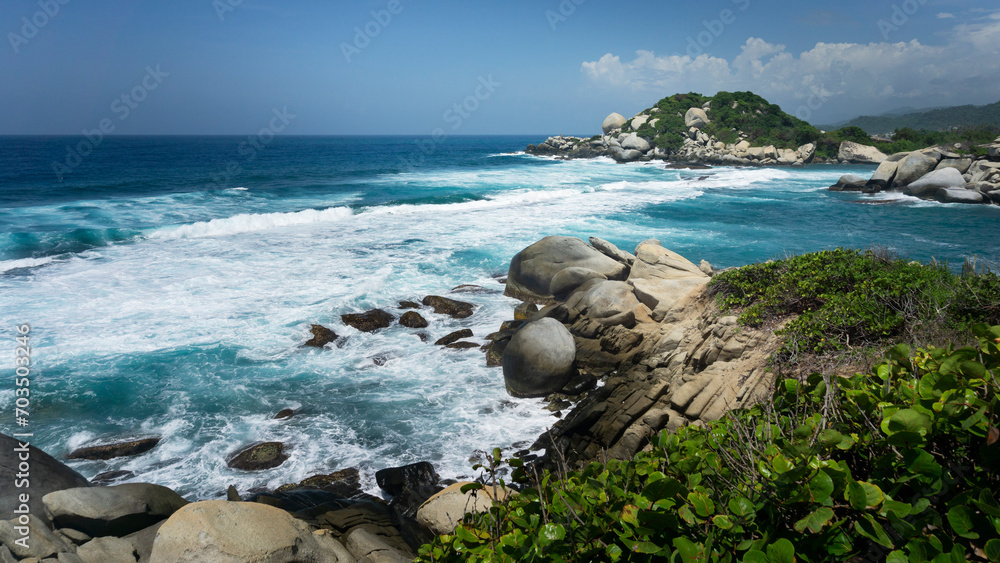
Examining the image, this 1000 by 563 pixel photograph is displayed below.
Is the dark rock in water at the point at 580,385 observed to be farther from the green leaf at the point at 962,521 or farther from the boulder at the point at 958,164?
the boulder at the point at 958,164

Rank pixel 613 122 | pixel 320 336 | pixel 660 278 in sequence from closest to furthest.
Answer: pixel 320 336 → pixel 660 278 → pixel 613 122

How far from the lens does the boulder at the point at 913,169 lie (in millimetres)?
33531

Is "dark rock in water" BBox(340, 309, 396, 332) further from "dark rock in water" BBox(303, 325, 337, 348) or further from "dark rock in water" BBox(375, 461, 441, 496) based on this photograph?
"dark rock in water" BBox(375, 461, 441, 496)

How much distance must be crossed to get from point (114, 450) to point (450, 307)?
25.9 feet

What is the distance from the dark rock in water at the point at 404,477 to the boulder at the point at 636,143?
65065 millimetres

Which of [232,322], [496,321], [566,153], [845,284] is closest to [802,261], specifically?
[845,284]

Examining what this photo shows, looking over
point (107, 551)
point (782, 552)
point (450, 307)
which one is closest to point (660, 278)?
point (450, 307)

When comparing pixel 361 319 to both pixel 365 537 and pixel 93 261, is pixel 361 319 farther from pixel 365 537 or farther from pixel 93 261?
pixel 93 261

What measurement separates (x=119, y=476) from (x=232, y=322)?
5.78 meters

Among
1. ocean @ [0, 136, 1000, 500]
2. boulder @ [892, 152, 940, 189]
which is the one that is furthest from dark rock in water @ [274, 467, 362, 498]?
boulder @ [892, 152, 940, 189]

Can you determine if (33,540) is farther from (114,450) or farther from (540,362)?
(540,362)

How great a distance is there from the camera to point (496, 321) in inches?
523

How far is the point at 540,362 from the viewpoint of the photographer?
31.7 ft

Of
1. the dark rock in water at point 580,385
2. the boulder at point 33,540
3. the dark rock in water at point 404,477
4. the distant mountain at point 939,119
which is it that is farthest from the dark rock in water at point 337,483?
the distant mountain at point 939,119
